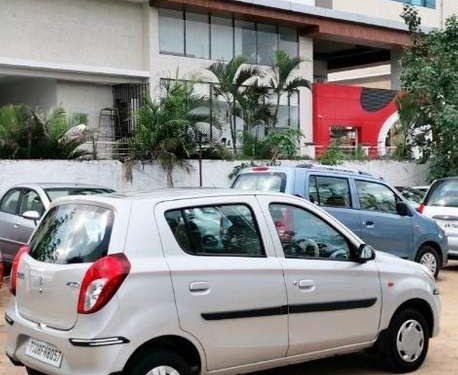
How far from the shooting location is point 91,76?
2342 centimetres

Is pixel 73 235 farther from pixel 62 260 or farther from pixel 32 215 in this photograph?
pixel 32 215

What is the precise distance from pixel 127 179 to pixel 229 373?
496 inches

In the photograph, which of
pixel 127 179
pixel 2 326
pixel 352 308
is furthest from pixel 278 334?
pixel 127 179

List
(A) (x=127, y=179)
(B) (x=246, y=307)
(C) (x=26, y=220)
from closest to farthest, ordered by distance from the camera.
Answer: (B) (x=246, y=307) → (C) (x=26, y=220) → (A) (x=127, y=179)

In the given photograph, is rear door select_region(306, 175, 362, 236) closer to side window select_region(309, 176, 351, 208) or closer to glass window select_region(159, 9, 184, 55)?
side window select_region(309, 176, 351, 208)

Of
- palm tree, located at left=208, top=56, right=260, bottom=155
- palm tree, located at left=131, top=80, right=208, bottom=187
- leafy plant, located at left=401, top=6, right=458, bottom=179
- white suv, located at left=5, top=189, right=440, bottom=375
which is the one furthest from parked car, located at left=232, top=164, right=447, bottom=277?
palm tree, located at left=208, top=56, right=260, bottom=155

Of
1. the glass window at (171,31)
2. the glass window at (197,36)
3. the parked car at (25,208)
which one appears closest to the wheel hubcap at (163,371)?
the parked car at (25,208)

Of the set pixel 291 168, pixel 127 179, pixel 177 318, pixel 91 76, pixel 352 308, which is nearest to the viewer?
pixel 177 318

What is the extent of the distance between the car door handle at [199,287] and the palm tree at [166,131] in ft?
41.4

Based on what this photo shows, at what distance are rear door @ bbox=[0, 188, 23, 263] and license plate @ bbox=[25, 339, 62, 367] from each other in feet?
18.7

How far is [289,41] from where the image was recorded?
94.0 ft

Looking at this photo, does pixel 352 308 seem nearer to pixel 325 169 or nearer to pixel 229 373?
pixel 229 373

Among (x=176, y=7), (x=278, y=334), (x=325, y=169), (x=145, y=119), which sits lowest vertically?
(x=278, y=334)

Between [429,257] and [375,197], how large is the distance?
1.56m
